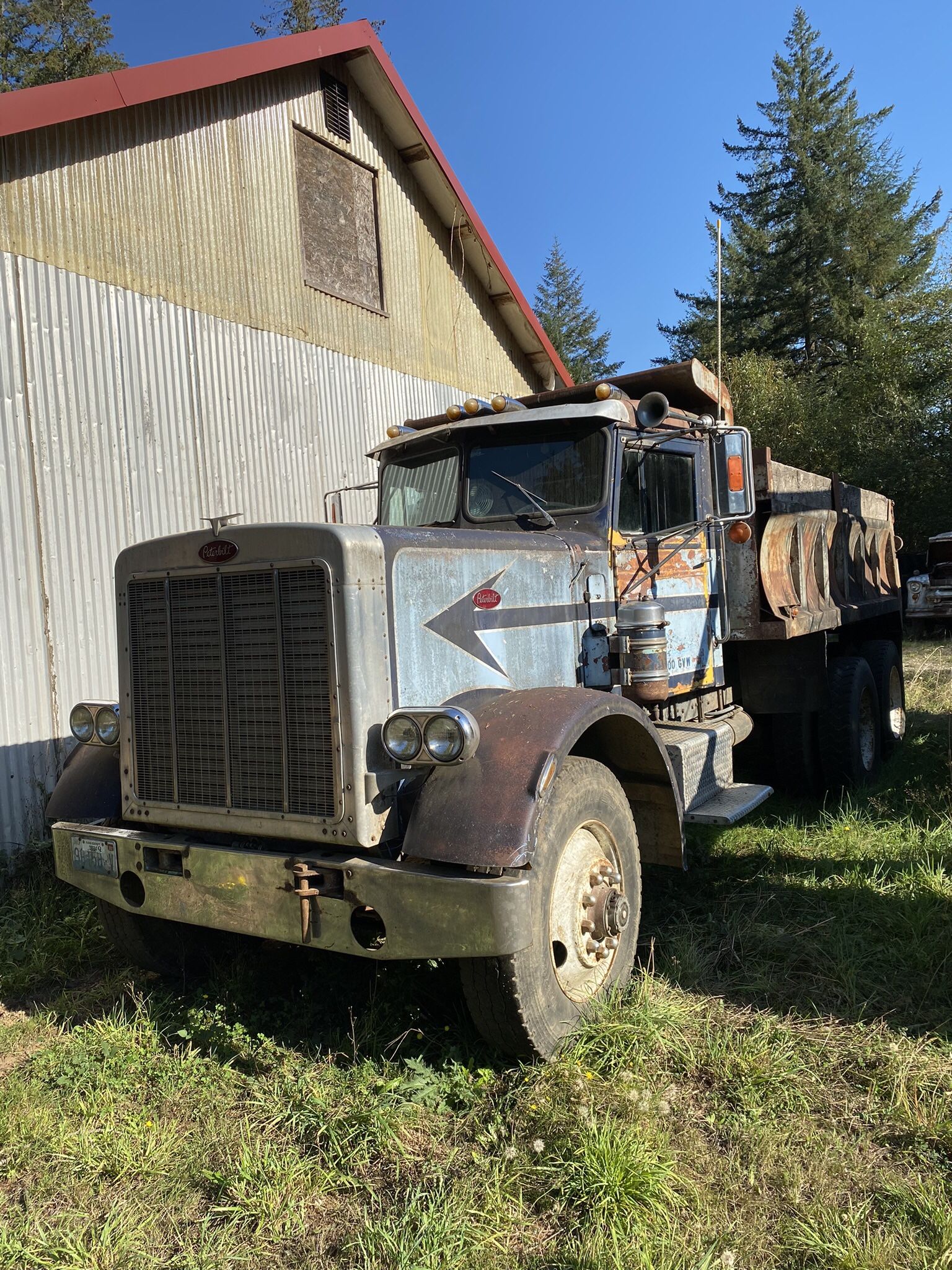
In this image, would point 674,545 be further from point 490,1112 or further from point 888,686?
point 888,686

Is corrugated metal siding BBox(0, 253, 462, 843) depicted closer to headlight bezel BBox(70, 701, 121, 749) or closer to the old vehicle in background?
headlight bezel BBox(70, 701, 121, 749)

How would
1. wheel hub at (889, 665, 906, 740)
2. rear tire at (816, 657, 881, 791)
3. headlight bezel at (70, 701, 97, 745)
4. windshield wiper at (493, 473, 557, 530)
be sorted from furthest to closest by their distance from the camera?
1. wheel hub at (889, 665, 906, 740)
2. rear tire at (816, 657, 881, 791)
3. windshield wiper at (493, 473, 557, 530)
4. headlight bezel at (70, 701, 97, 745)

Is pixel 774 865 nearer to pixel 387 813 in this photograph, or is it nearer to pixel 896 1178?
pixel 896 1178

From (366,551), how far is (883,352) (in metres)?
22.0

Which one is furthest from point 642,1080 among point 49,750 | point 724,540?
point 49,750

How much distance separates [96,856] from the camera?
145 inches

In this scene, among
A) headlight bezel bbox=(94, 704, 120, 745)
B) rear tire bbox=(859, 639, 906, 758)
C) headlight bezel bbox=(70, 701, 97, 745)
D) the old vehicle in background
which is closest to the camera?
headlight bezel bbox=(94, 704, 120, 745)

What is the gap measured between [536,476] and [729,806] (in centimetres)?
198

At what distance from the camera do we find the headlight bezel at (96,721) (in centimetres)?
393

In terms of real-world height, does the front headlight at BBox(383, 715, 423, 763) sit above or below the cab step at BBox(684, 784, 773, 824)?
above

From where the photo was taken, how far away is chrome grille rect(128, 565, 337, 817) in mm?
3168

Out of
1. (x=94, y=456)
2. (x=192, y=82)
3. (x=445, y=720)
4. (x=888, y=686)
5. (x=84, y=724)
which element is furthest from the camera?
(x=888, y=686)

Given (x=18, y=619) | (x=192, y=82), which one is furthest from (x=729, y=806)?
(x=192, y=82)

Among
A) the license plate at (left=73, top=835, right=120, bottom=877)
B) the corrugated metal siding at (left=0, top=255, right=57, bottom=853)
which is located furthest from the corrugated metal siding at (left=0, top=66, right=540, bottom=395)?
the license plate at (left=73, top=835, right=120, bottom=877)
